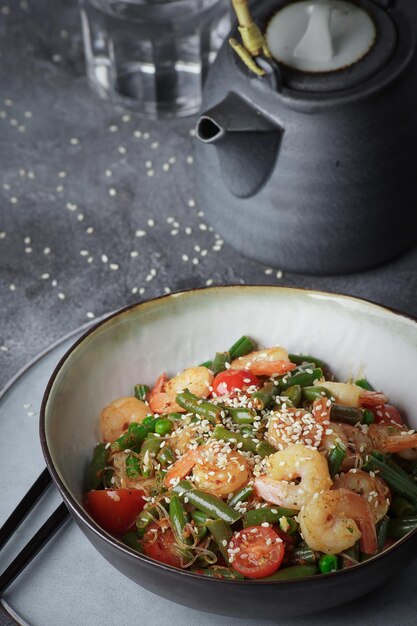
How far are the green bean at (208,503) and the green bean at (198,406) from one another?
0.14 metres

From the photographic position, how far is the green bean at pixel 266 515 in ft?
4.29

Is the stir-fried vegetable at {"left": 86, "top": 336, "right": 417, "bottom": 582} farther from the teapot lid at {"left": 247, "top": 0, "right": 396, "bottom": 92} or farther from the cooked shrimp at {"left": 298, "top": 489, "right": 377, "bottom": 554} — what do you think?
the teapot lid at {"left": 247, "top": 0, "right": 396, "bottom": 92}

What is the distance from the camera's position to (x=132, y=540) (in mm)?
1362

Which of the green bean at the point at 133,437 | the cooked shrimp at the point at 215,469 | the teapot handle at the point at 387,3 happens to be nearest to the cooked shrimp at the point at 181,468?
the cooked shrimp at the point at 215,469

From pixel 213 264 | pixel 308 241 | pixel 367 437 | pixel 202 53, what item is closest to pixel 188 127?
pixel 202 53

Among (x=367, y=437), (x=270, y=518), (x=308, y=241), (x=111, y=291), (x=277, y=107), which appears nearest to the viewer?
(x=270, y=518)

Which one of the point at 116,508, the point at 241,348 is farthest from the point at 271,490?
the point at 241,348

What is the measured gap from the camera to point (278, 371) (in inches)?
60.8

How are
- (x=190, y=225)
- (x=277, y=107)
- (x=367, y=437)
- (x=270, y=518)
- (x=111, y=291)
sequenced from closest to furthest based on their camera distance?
(x=270, y=518) < (x=367, y=437) < (x=277, y=107) < (x=111, y=291) < (x=190, y=225)

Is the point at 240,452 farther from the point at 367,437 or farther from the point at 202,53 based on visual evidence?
the point at 202,53

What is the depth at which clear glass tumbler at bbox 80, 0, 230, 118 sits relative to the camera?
2.42 metres

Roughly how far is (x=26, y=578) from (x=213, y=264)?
922 millimetres

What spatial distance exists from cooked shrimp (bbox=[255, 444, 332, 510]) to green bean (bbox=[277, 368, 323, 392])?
0.67 ft

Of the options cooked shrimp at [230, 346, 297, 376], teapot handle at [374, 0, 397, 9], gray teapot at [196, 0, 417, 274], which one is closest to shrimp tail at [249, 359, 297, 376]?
cooked shrimp at [230, 346, 297, 376]
